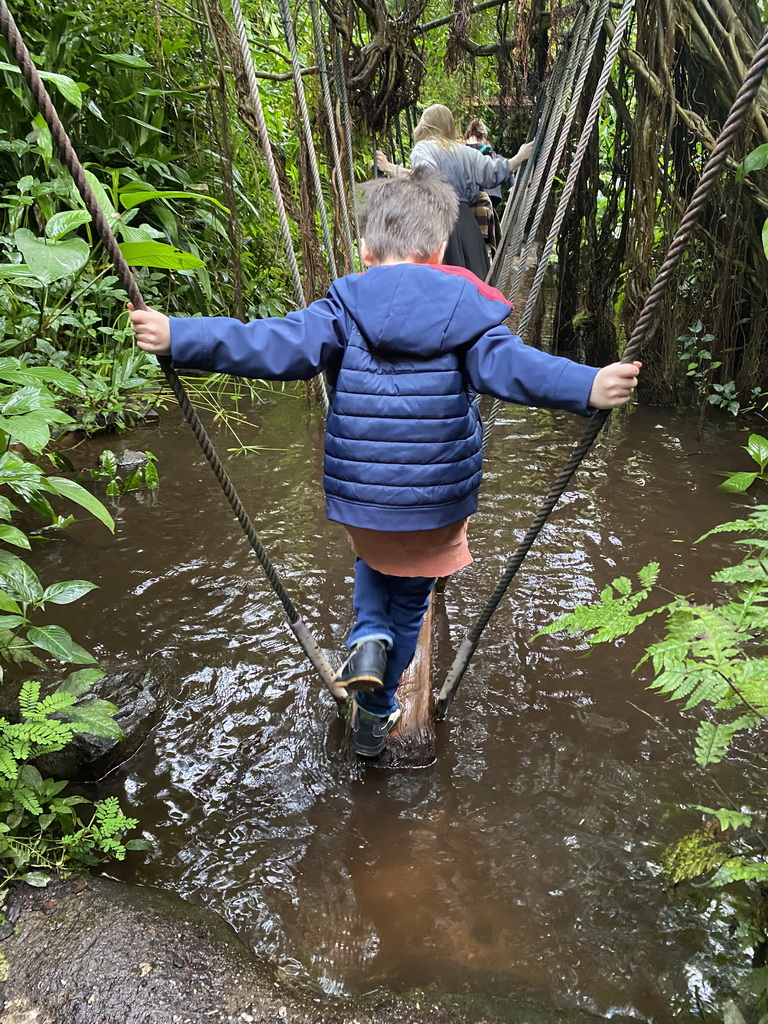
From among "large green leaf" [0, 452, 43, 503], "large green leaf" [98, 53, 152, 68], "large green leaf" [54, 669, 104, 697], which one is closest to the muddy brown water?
"large green leaf" [54, 669, 104, 697]

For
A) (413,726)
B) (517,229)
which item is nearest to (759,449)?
(517,229)

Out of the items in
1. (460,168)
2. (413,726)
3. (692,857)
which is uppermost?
(460,168)

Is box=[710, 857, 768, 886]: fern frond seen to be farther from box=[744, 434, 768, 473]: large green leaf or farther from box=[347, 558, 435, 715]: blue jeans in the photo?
box=[744, 434, 768, 473]: large green leaf

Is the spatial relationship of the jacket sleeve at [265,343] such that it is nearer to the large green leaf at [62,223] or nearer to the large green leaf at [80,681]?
the large green leaf at [80,681]

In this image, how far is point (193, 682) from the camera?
1.96 m

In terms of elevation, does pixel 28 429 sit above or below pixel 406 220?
below

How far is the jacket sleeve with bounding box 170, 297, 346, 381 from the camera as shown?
1211mm

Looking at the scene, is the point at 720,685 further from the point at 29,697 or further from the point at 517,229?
the point at 517,229

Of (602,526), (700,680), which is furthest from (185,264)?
(700,680)

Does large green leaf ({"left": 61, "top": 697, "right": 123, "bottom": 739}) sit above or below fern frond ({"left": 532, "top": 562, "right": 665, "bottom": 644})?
below

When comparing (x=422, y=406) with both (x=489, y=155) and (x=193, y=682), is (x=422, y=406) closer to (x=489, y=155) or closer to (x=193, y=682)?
(x=193, y=682)

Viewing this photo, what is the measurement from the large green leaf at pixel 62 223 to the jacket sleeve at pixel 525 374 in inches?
50.6

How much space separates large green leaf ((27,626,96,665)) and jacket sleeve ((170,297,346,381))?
0.59 m

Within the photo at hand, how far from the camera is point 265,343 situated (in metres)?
1.26
